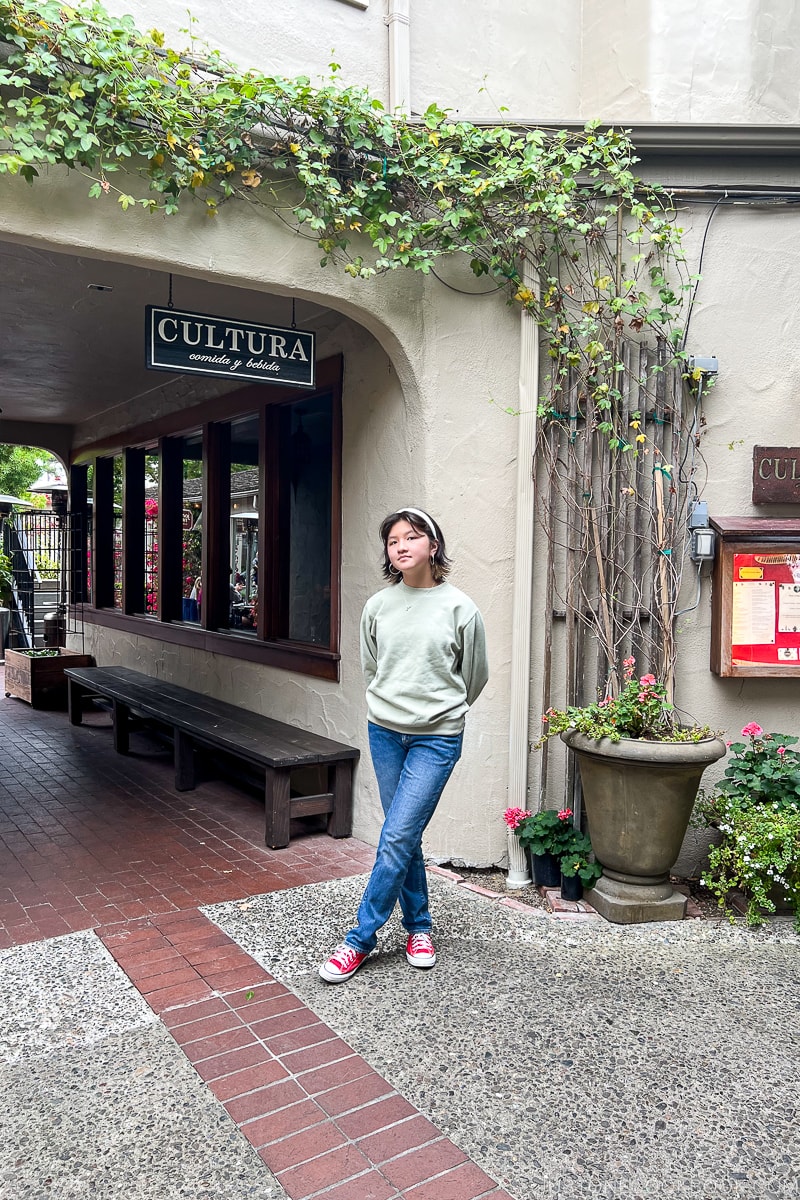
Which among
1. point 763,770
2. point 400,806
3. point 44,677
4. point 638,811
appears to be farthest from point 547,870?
point 44,677

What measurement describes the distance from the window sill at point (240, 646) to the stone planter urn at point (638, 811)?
2080 millimetres

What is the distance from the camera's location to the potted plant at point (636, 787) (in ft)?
13.3

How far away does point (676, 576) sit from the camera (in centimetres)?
465

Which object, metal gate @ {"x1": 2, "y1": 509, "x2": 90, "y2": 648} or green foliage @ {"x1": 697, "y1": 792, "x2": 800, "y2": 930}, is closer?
green foliage @ {"x1": 697, "y1": 792, "x2": 800, "y2": 930}

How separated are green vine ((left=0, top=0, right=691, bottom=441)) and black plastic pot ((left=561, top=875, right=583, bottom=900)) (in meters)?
2.24

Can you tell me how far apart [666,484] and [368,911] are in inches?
105

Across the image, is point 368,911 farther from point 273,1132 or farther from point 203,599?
point 203,599

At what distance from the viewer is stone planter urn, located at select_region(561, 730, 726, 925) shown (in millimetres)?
4031

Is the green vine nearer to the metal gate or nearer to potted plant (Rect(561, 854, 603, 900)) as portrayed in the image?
potted plant (Rect(561, 854, 603, 900))

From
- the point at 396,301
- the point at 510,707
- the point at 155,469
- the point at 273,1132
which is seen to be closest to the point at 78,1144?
the point at 273,1132

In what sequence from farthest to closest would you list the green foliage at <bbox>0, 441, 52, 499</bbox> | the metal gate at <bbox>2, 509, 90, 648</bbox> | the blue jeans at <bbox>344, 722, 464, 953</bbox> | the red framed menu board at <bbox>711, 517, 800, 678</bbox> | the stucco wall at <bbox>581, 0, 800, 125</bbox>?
1. the green foliage at <bbox>0, 441, 52, 499</bbox>
2. the metal gate at <bbox>2, 509, 90, 648</bbox>
3. the stucco wall at <bbox>581, 0, 800, 125</bbox>
4. the red framed menu board at <bbox>711, 517, 800, 678</bbox>
5. the blue jeans at <bbox>344, 722, 464, 953</bbox>

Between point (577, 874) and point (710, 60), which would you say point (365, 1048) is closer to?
point (577, 874)

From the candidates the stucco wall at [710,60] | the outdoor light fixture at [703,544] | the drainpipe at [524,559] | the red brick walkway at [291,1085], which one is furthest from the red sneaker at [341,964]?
the stucco wall at [710,60]

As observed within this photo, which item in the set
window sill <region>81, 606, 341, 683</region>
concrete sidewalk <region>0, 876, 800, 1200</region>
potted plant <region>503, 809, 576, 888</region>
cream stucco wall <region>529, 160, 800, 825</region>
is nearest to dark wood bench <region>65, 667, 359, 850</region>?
window sill <region>81, 606, 341, 683</region>
